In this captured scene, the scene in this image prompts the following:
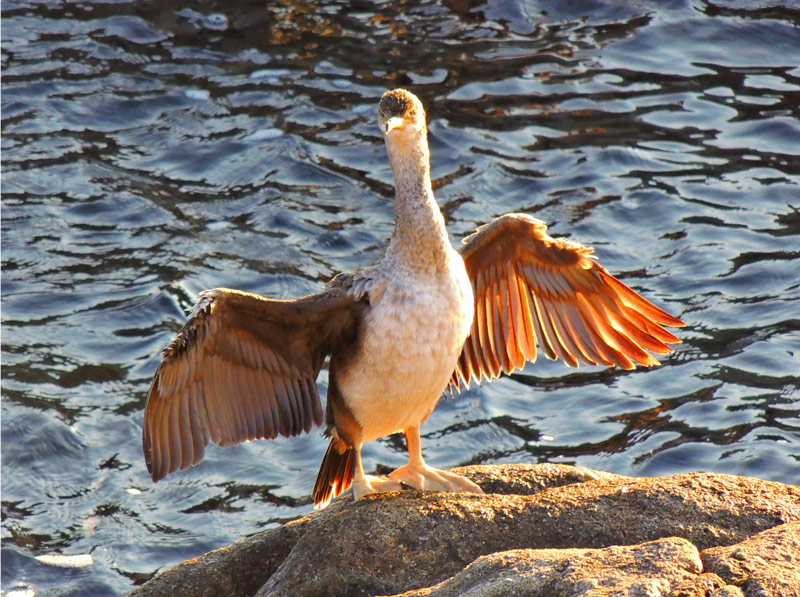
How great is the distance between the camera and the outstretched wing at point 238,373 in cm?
556

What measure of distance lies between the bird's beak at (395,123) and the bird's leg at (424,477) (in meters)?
1.60

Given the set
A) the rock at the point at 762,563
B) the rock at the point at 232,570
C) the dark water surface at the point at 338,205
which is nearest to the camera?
the rock at the point at 762,563

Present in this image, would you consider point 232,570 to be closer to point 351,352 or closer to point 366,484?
point 366,484

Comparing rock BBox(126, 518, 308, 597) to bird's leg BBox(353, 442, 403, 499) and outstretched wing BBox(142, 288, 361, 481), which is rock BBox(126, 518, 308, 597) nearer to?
bird's leg BBox(353, 442, 403, 499)

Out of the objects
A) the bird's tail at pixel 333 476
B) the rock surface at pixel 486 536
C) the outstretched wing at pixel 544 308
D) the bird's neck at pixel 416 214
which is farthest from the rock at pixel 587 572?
the outstretched wing at pixel 544 308

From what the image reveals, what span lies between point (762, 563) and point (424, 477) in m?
2.24

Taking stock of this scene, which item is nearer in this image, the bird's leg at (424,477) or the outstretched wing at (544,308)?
the bird's leg at (424,477)

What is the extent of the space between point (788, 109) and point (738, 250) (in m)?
2.09

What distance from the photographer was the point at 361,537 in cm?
499

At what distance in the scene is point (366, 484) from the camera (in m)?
5.66

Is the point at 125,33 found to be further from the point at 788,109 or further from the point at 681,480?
the point at 681,480

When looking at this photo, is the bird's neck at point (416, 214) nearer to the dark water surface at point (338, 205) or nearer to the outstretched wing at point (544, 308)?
the outstretched wing at point (544, 308)

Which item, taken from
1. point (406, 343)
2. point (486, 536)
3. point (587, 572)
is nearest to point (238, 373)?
point (406, 343)

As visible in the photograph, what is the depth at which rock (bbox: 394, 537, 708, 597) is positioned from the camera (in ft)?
12.4
